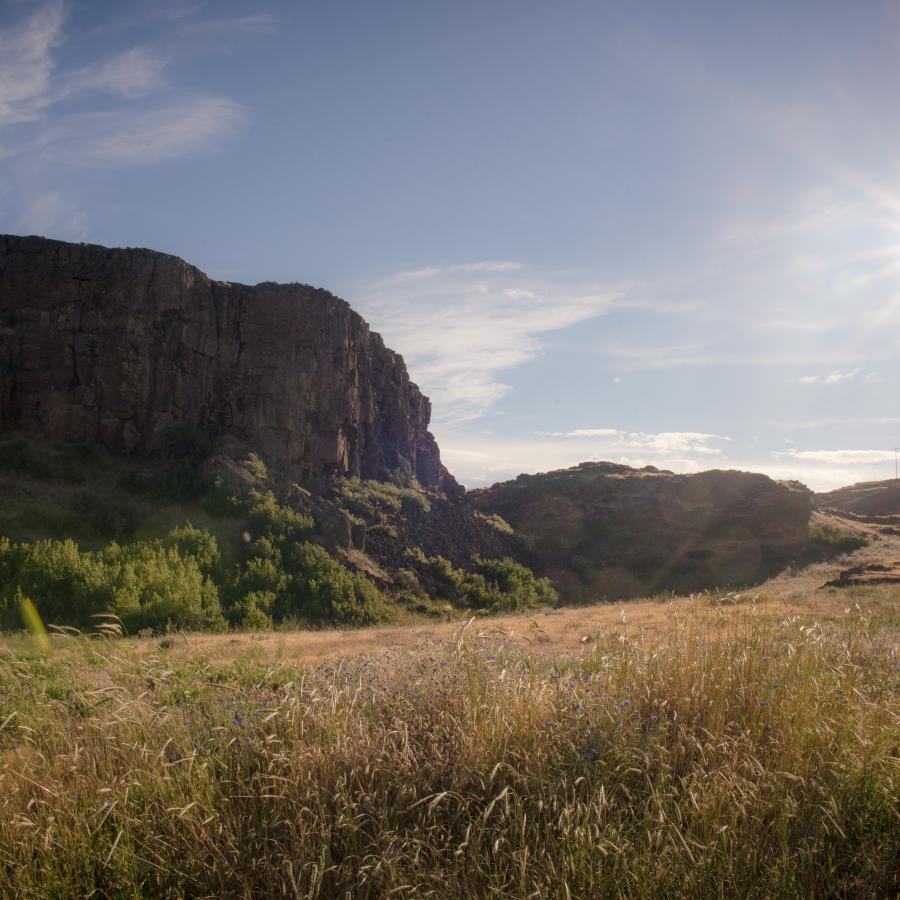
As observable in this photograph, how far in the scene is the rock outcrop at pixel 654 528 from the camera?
1369 inches

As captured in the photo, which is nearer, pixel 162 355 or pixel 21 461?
pixel 21 461

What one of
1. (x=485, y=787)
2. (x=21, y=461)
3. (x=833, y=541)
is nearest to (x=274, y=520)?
(x=21, y=461)

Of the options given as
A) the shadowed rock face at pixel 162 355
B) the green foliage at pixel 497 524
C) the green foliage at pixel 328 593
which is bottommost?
the green foliage at pixel 328 593

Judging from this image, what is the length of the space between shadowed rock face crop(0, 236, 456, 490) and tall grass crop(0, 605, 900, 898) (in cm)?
2631

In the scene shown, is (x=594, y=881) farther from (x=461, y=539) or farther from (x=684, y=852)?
(x=461, y=539)

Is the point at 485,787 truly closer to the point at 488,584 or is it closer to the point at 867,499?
the point at 488,584

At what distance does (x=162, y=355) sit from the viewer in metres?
28.8

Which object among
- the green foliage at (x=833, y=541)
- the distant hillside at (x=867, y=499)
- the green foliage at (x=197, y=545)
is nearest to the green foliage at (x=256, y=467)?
the green foliage at (x=197, y=545)

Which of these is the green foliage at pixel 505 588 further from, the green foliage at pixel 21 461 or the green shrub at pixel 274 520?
the green foliage at pixel 21 461

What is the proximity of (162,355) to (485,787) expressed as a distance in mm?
29142

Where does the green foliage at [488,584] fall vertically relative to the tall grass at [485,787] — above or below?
below

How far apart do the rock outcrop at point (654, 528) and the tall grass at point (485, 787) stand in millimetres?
29188

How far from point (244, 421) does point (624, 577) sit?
72.1 ft

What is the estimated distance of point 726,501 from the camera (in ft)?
135
